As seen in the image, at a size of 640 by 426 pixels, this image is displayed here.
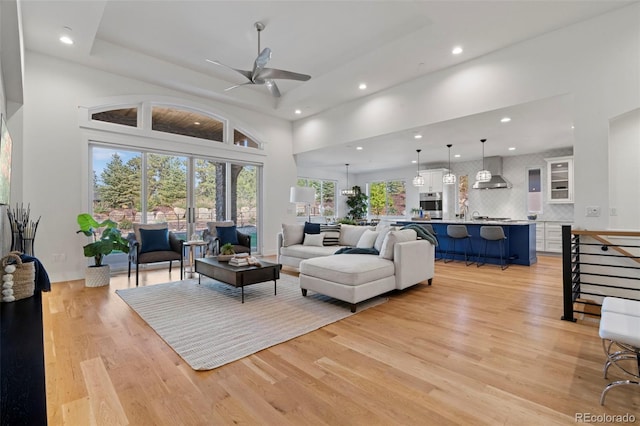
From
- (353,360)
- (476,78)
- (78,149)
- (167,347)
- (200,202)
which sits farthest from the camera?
(200,202)

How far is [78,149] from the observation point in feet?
16.2

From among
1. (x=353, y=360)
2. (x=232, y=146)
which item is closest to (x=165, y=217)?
(x=232, y=146)

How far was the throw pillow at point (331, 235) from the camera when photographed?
5.61 meters

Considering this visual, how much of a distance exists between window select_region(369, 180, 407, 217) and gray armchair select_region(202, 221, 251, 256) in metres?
6.79

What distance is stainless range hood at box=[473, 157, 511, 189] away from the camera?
7884 mm

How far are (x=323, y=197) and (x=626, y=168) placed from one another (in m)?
8.52

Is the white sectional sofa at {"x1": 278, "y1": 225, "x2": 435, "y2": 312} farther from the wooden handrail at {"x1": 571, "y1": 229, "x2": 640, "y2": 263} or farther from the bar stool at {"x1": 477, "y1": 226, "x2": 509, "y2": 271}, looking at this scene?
the bar stool at {"x1": 477, "y1": 226, "x2": 509, "y2": 271}

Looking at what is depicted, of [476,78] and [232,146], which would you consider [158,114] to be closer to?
[232,146]

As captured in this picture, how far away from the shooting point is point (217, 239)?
5.49m

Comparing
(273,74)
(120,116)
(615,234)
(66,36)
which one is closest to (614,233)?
(615,234)

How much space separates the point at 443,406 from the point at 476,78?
15.0ft

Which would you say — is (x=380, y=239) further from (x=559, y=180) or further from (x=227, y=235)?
(x=559, y=180)

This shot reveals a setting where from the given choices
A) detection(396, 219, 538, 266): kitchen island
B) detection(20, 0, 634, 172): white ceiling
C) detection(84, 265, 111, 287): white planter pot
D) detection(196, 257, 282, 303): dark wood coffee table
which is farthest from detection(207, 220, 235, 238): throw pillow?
detection(396, 219, 538, 266): kitchen island

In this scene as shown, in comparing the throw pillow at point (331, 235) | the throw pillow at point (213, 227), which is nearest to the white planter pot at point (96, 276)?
the throw pillow at point (213, 227)
